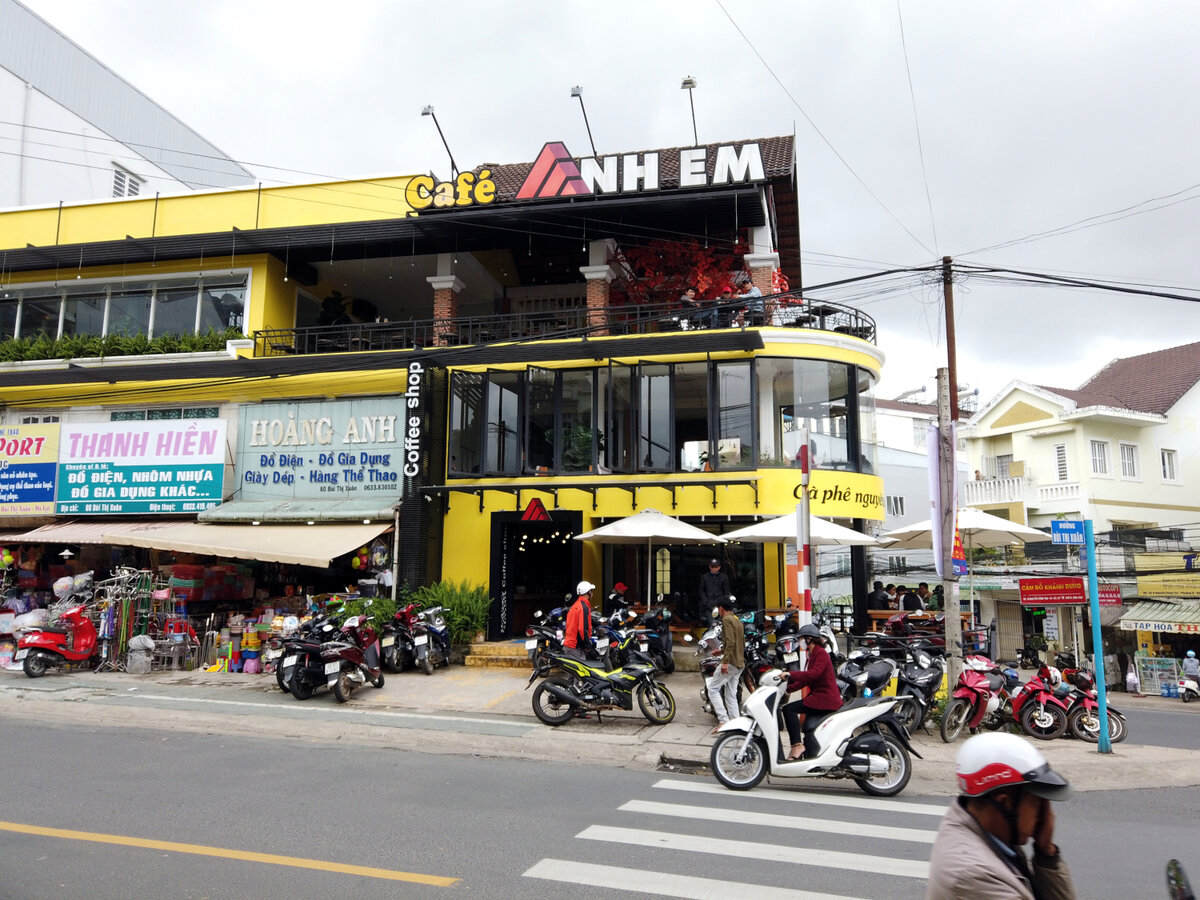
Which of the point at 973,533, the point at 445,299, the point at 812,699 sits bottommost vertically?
the point at 812,699

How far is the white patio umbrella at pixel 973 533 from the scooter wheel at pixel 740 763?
28.0 ft

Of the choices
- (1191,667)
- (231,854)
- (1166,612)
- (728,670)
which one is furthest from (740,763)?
(1166,612)

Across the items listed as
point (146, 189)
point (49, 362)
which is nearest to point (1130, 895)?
point (49, 362)

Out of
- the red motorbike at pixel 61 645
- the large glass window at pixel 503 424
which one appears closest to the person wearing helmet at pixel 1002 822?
the large glass window at pixel 503 424

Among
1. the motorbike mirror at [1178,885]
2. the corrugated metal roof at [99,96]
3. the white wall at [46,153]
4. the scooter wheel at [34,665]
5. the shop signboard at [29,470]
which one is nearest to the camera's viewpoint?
the motorbike mirror at [1178,885]

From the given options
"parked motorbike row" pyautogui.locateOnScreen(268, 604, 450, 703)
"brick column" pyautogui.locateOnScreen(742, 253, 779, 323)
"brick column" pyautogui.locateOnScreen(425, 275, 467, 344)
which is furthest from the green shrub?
"brick column" pyautogui.locateOnScreen(742, 253, 779, 323)

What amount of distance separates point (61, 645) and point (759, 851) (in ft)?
45.9

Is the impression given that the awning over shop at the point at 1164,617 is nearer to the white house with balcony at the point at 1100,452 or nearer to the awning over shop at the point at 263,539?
the white house with balcony at the point at 1100,452

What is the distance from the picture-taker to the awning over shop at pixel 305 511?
17938 mm

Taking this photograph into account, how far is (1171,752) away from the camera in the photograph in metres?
10.6

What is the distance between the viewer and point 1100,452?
30078mm

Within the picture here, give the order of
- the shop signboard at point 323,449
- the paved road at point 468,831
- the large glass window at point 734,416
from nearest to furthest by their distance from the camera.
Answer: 1. the paved road at point 468,831
2. the large glass window at point 734,416
3. the shop signboard at point 323,449

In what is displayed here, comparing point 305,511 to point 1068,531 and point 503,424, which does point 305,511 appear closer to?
point 503,424

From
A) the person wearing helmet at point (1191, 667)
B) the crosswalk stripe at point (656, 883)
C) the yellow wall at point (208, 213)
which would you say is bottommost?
the person wearing helmet at point (1191, 667)
